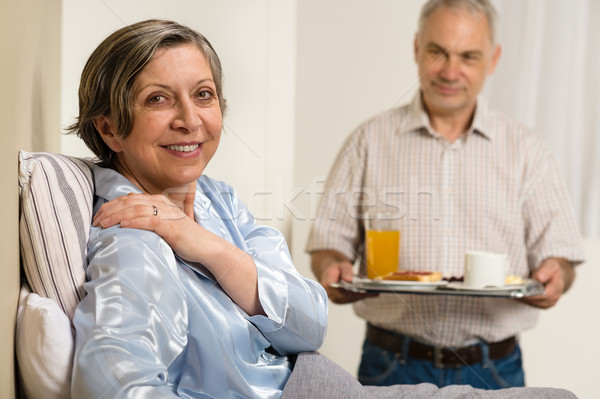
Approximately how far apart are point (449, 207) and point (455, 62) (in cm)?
45

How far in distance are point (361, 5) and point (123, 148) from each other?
2.15 m

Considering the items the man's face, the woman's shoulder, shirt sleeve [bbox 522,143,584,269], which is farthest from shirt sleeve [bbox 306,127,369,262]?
the woman's shoulder

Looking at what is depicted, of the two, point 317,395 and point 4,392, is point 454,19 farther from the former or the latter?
point 4,392

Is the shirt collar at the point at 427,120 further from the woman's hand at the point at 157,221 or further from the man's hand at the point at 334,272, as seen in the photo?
the woman's hand at the point at 157,221

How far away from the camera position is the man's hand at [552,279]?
69.3 inches

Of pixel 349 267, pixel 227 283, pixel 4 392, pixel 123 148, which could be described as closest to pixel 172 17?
pixel 349 267

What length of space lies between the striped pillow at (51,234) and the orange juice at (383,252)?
113 cm

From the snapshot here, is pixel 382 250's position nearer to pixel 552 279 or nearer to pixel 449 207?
pixel 449 207

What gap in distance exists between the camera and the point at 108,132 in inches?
39.2

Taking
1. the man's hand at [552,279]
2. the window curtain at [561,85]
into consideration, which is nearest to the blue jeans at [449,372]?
the man's hand at [552,279]

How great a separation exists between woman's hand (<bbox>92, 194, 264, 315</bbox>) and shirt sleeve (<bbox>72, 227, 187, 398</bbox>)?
15 millimetres

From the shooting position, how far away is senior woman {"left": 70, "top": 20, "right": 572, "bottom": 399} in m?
0.79

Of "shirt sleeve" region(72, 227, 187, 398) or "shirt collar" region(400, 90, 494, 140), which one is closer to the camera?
"shirt sleeve" region(72, 227, 187, 398)

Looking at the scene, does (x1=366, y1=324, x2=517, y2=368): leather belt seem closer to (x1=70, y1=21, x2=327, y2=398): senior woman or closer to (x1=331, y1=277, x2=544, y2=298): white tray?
(x1=331, y1=277, x2=544, y2=298): white tray
